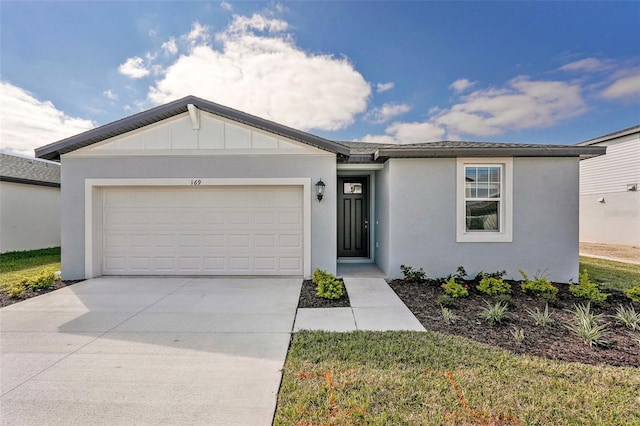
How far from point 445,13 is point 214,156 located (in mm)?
8407

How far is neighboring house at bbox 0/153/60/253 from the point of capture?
10422 mm

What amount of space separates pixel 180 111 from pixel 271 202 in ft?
9.99

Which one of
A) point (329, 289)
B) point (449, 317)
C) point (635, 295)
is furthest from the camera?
point (329, 289)

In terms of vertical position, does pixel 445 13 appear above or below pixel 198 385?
above

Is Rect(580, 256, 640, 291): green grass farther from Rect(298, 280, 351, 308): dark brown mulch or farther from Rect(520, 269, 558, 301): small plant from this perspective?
Rect(298, 280, 351, 308): dark brown mulch

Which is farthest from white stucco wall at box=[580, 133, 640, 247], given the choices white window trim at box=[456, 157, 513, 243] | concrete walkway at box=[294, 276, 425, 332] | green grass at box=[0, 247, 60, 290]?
green grass at box=[0, 247, 60, 290]

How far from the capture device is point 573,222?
658cm

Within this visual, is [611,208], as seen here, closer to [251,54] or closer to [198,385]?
[251,54]

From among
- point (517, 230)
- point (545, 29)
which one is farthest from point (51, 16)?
point (545, 29)

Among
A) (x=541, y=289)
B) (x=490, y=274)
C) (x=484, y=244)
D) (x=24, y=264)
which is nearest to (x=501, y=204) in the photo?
(x=484, y=244)

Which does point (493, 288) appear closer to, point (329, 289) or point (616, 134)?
point (329, 289)

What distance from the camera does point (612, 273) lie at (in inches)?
292

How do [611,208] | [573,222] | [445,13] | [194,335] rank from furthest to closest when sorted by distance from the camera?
[611,208]
[445,13]
[573,222]
[194,335]

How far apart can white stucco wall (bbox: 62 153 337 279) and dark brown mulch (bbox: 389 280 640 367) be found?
7.03 feet
